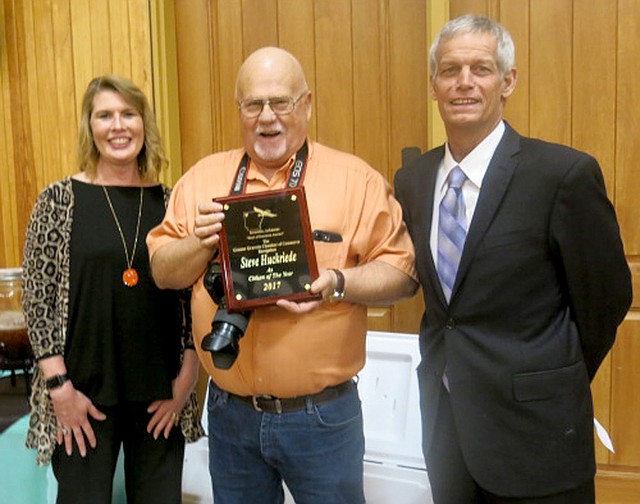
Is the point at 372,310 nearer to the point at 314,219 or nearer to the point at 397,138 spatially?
the point at 397,138

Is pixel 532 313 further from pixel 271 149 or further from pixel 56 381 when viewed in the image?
pixel 56 381

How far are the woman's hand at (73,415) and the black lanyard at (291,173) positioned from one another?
60 centimetres

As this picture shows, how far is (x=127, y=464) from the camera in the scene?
5.11 ft

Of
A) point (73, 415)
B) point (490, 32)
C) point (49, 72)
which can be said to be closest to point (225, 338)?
point (73, 415)

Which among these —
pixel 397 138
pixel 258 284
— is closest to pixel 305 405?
pixel 258 284

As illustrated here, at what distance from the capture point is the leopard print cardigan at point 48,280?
1.46 meters

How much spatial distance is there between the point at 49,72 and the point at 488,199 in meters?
1.97

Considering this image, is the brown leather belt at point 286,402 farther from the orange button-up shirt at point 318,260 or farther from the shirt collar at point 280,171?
the shirt collar at point 280,171

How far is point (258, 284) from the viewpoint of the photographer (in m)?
1.21

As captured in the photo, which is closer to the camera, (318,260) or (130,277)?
(318,260)

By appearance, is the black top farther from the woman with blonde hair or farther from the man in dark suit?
the man in dark suit

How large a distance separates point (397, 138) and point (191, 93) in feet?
2.62

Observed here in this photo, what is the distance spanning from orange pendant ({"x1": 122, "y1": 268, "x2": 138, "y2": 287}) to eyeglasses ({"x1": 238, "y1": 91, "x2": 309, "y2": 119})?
472 mm

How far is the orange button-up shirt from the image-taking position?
1256mm
